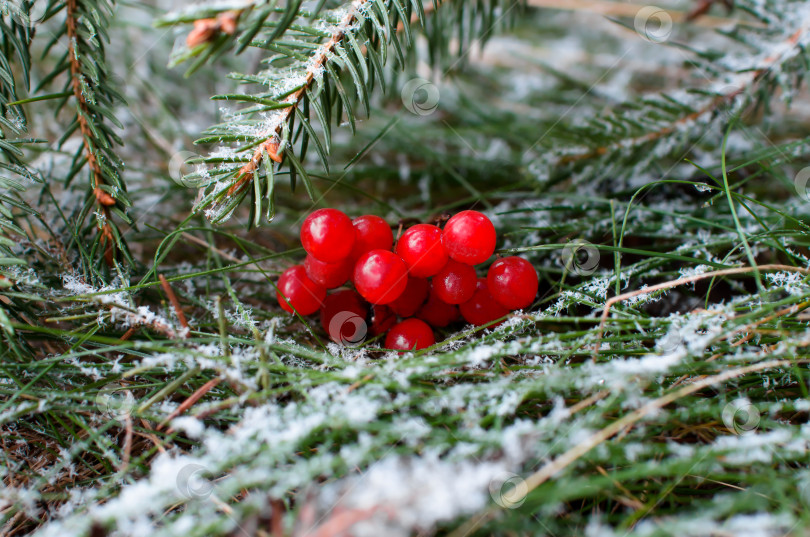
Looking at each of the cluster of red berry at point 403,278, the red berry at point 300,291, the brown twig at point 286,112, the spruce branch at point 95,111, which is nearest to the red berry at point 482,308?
the cluster of red berry at point 403,278

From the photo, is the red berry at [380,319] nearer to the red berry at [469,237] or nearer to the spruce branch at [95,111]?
the red berry at [469,237]

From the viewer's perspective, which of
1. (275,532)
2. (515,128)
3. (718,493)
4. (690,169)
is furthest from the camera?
(515,128)

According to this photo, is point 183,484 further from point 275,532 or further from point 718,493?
point 718,493

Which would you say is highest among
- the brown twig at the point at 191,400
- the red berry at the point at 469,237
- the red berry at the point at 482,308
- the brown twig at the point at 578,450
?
the red berry at the point at 469,237

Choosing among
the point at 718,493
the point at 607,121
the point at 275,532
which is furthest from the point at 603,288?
the point at 275,532

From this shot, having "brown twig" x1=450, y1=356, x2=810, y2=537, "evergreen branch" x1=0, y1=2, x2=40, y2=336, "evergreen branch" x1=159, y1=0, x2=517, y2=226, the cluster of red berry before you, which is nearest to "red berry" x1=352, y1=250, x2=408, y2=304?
the cluster of red berry

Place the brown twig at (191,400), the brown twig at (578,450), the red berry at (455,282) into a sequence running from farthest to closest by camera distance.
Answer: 1. the red berry at (455,282)
2. the brown twig at (191,400)
3. the brown twig at (578,450)

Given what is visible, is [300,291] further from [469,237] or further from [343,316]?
[469,237]

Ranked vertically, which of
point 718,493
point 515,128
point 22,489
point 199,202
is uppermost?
point 199,202
